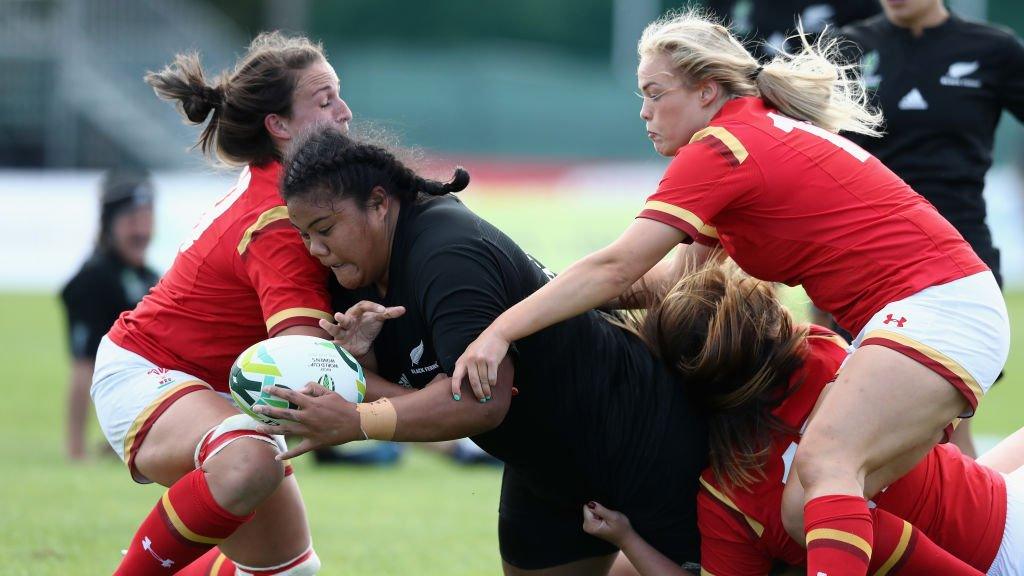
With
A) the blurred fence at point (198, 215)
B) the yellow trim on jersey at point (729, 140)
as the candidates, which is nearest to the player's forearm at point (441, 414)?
the yellow trim on jersey at point (729, 140)

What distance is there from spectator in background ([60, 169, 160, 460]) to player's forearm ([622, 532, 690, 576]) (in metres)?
6.67

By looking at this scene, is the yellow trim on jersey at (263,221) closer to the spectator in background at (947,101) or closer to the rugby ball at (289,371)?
the rugby ball at (289,371)

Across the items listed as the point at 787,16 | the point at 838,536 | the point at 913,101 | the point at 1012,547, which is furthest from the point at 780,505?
the point at 787,16

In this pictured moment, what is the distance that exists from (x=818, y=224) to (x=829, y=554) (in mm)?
1067

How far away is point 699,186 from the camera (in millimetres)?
4070

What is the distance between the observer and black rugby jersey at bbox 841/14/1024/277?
582 centimetres

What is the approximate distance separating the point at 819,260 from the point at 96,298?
727 cm

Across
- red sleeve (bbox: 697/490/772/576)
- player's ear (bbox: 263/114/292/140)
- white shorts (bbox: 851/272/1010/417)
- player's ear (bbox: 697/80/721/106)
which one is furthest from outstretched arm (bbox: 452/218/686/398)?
player's ear (bbox: 263/114/292/140)

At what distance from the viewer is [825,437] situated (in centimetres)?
391

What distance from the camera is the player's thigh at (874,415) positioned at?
12.8 feet

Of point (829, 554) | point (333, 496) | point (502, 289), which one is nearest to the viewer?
point (829, 554)

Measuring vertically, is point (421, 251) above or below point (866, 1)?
below

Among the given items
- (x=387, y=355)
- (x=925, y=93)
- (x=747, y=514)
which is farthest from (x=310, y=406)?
(x=925, y=93)

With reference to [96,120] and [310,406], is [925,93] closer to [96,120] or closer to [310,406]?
[310,406]
